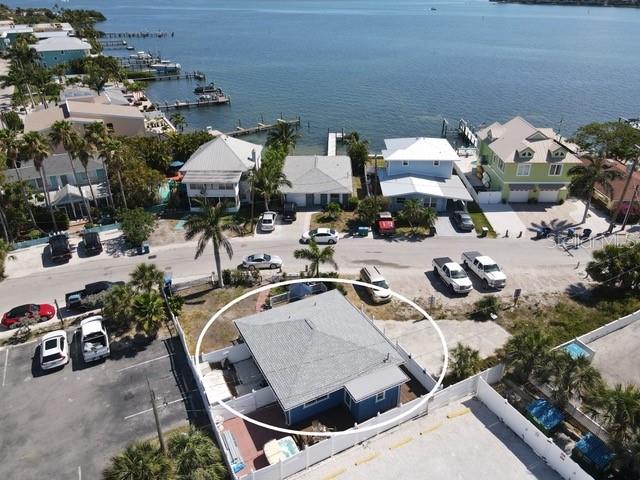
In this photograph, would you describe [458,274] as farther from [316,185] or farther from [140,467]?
[140,467]

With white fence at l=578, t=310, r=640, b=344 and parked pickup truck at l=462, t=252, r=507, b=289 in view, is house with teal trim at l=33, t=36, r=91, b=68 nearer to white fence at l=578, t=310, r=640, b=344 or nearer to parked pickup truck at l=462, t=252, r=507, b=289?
parked pickup truck at l=462, t=252, r=507, b=289

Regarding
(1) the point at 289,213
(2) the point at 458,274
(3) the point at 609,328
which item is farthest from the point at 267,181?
(3) the point at 609,328

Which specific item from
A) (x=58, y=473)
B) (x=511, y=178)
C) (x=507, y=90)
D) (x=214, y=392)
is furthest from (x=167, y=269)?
(x=507, y=90)

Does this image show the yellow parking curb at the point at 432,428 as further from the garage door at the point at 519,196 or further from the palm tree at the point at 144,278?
the garage door at the point at 519,196

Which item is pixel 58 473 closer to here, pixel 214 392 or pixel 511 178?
pixel 214 392

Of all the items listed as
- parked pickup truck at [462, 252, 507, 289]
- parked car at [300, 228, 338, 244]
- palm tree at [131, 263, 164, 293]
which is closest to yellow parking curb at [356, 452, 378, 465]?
palm tree at [131, 263, 164, 293]
